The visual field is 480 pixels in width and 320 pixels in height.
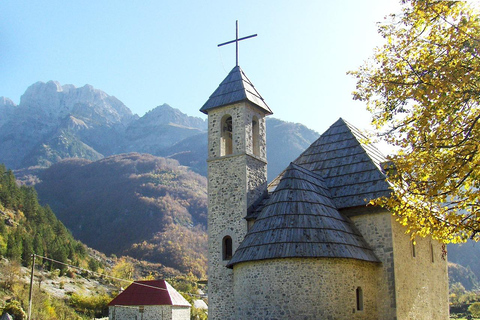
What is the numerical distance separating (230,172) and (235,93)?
316 centimetres

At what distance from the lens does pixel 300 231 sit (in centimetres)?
1555

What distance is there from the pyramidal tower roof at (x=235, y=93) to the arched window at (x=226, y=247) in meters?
5.15

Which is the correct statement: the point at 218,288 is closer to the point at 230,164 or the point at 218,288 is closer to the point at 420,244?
the point at 230,164

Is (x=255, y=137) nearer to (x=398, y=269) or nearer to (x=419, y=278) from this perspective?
(x=398, y=269)

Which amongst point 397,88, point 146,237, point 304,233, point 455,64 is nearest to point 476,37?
point 455,64

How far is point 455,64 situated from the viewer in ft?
29.5

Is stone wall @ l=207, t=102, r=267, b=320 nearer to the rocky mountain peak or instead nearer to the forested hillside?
the forested hillside

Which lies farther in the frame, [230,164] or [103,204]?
[103,204]

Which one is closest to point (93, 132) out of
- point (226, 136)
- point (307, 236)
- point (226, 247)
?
point (226, 136)

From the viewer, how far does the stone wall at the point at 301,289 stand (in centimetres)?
1488

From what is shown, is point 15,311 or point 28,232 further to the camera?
point 28,232

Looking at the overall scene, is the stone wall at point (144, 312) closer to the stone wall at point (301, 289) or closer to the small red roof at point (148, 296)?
the small red roof at point (148, 296)

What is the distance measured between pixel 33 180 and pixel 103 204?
2096 centimetres

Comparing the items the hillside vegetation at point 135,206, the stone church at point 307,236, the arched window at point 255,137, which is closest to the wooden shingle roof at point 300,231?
the stone church at point 307,236
